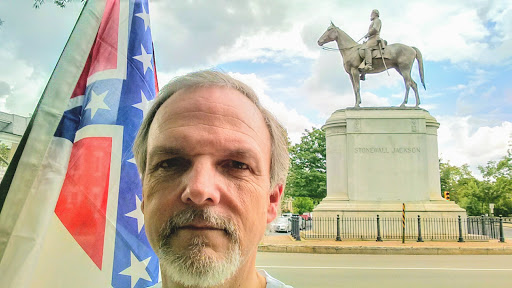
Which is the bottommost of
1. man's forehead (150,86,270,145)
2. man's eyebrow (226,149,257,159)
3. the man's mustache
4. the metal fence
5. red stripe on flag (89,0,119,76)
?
the metal fence

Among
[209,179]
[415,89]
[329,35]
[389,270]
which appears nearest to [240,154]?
[209,179]

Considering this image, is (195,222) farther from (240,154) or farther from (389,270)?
(389,270)

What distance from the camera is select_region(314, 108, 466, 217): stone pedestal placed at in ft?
57.4

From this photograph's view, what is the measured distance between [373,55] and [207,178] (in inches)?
694

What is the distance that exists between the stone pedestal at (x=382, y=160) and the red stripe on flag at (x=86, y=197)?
15.5 meters

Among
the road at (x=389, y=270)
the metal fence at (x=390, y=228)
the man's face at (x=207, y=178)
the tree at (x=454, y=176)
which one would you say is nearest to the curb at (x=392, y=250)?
the road at (x=389, y=270)

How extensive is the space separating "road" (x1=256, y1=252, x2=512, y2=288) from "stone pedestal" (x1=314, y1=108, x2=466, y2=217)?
4996 millimetres

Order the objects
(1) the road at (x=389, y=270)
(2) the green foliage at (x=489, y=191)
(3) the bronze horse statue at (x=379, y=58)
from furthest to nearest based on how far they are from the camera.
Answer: (2) the green foliage at (x=489, y=191) → (3) the bronze horse statue at (x=379, y=58) → (1) the road at (x=389, y=270)

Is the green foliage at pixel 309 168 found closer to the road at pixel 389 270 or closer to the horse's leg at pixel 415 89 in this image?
the horse's leg at pixel 415 89

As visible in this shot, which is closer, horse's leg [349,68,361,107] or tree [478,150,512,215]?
horse's leg [349,68,361,107]

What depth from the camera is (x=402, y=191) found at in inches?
693

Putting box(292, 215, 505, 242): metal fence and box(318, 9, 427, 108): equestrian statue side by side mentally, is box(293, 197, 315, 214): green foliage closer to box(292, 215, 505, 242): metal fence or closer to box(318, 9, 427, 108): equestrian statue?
box(318, 9, 427, 108): equestrian statue

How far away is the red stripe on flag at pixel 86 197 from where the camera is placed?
192 centimetres

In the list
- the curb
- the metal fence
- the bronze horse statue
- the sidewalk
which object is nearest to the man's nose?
the sidewalk
